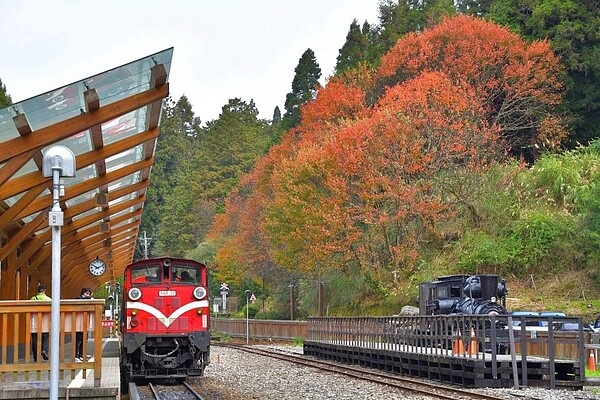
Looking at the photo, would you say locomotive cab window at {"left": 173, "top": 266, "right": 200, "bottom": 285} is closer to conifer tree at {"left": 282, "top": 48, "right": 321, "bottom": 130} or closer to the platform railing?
the platform railing

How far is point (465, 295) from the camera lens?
2512 cm

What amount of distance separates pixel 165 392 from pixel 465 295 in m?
10.0

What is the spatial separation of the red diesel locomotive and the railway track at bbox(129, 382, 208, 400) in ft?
0.98

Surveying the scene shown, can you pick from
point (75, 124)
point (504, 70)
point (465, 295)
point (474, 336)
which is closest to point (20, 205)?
point (75, 124)

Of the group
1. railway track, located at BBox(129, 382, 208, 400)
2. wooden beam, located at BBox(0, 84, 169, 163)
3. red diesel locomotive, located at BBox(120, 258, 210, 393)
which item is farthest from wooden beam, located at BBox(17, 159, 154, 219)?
railway track, located at BBox(129, 382, 208, 400)

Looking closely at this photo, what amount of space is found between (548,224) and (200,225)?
54.0 m

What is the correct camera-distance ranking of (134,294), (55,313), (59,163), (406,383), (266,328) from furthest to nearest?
(266,328) → (406,383) → (134,294) → (59,163) → (55,313)

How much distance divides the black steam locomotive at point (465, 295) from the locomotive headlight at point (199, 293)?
289 inches

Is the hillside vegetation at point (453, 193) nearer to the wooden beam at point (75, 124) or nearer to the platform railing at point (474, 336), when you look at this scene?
the platform railing at point (474, 336)

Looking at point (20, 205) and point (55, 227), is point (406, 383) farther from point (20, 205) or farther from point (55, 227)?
point (55, 227)

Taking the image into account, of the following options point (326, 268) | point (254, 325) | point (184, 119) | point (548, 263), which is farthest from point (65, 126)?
point (184, 119)

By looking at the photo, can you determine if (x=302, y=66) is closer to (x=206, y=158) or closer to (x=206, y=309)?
(x=206, y=158)

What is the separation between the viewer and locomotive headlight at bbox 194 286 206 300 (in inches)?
764

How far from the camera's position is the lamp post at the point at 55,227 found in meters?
8.92
